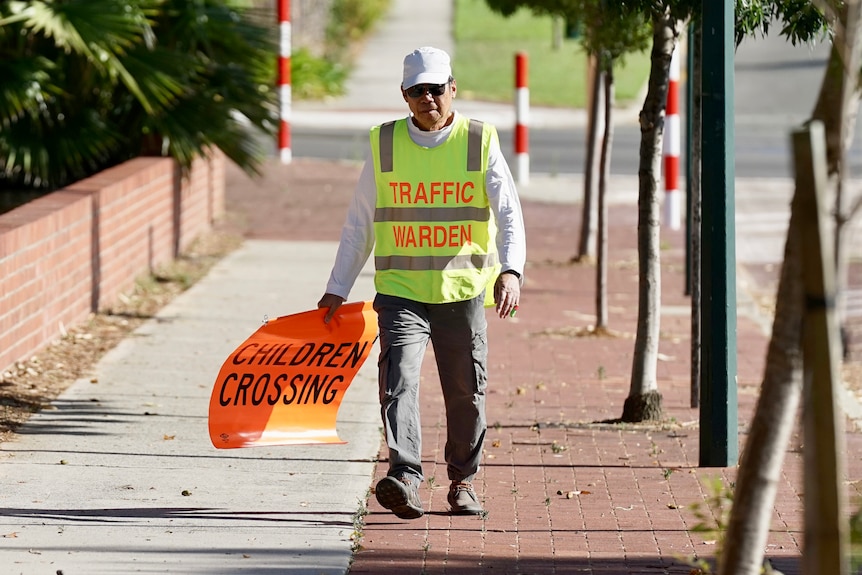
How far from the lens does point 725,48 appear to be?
6121 millimetres

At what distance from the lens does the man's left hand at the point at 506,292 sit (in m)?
5.43

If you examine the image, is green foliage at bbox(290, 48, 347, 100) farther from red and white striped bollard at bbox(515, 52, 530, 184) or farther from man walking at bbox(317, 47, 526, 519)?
man walking at bbox(317, 47, 526, 519)

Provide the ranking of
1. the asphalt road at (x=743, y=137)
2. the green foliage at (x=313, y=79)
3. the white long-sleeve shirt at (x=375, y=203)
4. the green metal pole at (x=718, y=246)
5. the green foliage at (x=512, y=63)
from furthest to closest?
the green foliage at (x=512, y=63)
the green foliage at (x=313, y=79)
the asphalt road at (x=743, y=137)
the green metal pole at (x=718, y=246)
the white long-sleeve shirt at (x=375, y=203)

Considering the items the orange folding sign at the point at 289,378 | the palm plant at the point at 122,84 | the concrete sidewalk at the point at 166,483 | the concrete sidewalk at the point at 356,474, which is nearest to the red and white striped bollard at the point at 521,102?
the palm plant at the point at 122,84

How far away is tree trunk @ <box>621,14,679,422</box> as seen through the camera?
7.21 m

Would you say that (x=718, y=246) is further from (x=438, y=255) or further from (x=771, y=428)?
(x=771, y=428)

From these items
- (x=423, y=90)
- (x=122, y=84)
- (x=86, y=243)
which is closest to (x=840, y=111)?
(x=423, y=90)

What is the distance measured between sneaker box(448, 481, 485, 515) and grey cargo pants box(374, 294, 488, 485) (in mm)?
32

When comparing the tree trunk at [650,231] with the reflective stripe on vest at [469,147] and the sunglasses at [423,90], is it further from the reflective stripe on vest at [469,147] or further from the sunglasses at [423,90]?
the sunglasses at [423,90]

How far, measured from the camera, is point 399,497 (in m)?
5.30

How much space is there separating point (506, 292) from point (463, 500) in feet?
2.69

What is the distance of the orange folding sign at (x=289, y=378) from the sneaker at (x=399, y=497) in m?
0.67

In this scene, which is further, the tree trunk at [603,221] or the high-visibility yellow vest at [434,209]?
the tree trunk at [603,221]

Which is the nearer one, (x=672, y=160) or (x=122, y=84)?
(x=122, y=84)
